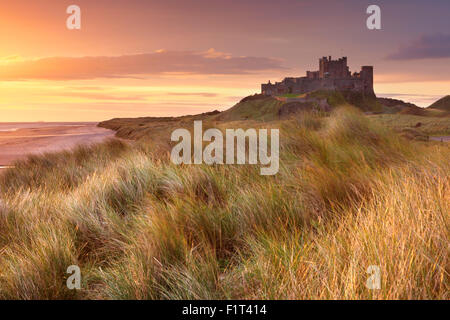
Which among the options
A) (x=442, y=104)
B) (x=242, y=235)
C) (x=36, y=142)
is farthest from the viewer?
(x=442, y=104)

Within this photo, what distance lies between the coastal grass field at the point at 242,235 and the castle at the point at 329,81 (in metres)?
104

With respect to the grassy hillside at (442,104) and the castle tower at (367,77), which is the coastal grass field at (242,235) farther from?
the grassy hillside at (442,104)

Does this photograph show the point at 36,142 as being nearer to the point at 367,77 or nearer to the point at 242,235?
the point at 242,235

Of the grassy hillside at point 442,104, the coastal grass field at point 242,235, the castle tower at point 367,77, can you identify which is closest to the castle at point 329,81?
the castle tower at point 367,77

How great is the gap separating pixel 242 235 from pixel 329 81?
113 meters

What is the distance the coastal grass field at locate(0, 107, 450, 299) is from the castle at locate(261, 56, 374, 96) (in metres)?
104

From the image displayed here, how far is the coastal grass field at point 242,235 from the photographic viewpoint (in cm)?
204

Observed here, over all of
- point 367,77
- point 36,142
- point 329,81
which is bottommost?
point 36,142

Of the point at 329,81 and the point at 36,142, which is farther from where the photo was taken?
the point at 329,81

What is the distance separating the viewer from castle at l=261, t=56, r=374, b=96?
349 feet

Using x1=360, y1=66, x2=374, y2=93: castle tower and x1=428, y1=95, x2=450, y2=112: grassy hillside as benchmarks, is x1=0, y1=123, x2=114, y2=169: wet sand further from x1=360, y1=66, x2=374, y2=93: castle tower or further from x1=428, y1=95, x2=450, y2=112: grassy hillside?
x1=428, y1=95, x2=450, y2=112: grassy hillside

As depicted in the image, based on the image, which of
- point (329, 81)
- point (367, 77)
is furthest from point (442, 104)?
point (329, 81)

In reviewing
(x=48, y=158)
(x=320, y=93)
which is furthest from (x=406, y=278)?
(x=320, y=93)

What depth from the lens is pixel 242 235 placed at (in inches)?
127
